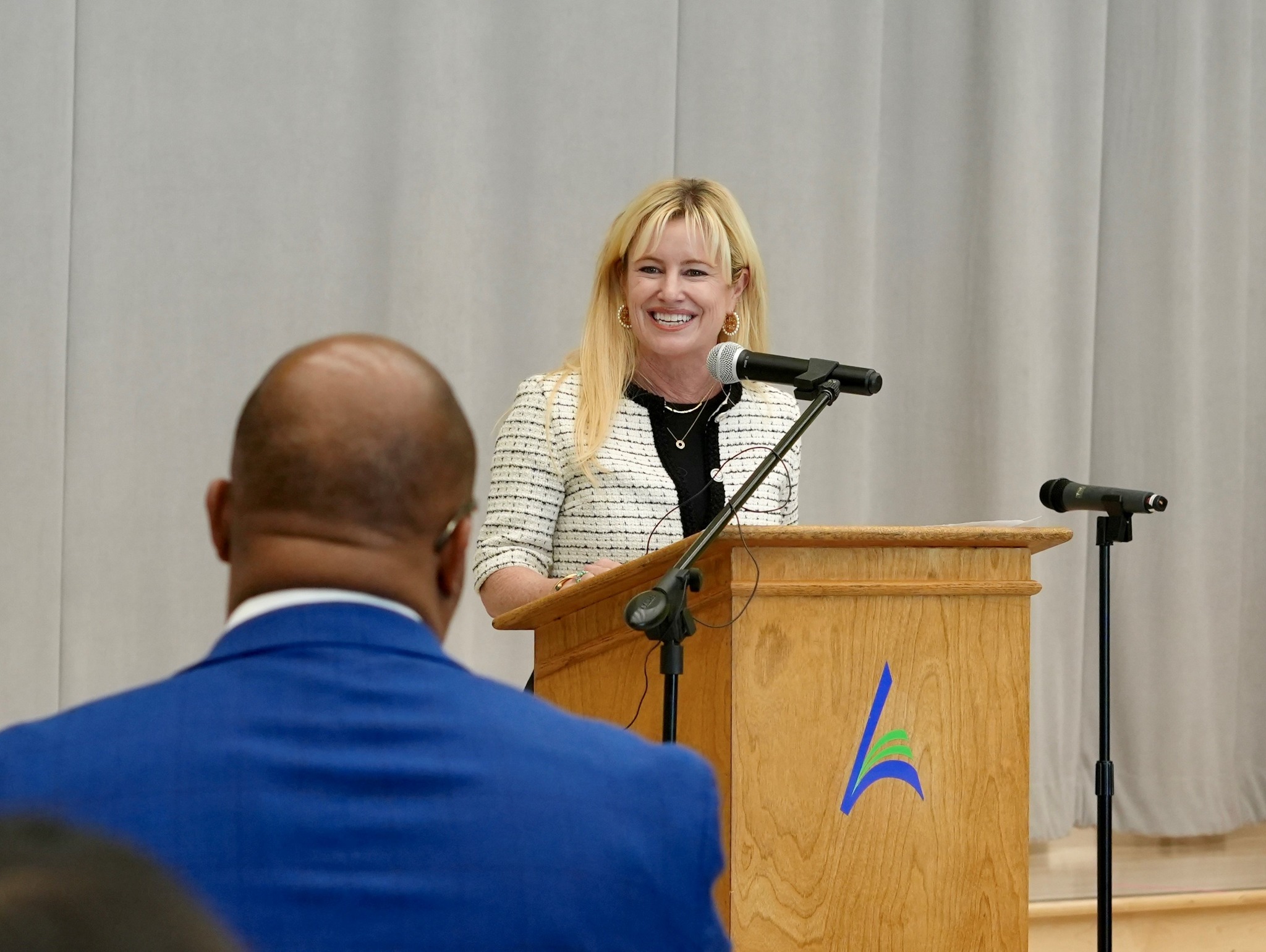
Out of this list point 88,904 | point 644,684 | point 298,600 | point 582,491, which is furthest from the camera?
point 582,491

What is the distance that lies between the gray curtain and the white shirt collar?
9.08ft

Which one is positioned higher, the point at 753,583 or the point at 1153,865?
the point at 753,583

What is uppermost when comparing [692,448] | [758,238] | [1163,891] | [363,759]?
[758,238]

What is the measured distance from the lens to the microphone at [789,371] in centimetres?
228

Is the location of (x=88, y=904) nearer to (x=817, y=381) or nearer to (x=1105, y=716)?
(x=817, y=381)

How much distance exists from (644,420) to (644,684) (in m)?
0.86

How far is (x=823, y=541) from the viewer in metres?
2.13

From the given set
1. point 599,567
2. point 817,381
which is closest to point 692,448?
point 599,567

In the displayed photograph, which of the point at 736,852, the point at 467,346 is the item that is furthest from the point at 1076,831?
the point at 736,852

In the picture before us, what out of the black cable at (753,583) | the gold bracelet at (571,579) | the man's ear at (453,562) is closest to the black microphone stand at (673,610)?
the black cable at (753,583)

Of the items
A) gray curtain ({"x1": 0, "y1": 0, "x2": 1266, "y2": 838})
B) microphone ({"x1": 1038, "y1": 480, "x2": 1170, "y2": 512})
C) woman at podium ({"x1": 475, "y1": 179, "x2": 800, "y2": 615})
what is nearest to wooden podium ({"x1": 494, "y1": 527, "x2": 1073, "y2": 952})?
microphone ({"x1": 1038, "y1": 480, "x2": 1170, "y2": 512})

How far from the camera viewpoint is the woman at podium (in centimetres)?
288

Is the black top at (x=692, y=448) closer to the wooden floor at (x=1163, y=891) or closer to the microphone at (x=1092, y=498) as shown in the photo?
the microphone at (x=1092, y=498)

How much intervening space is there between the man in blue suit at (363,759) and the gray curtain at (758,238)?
9.11 ft
